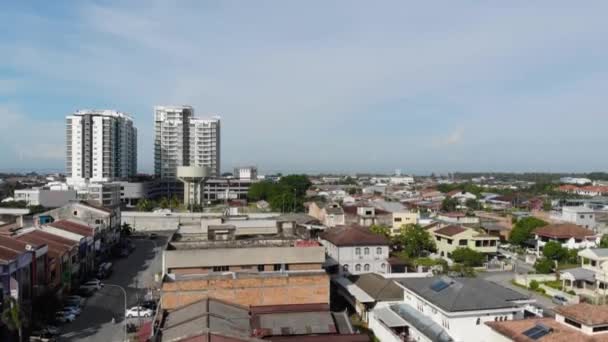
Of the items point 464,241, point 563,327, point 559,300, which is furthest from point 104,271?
point 559,300

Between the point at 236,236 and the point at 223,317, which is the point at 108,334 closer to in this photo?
the point at 223,317

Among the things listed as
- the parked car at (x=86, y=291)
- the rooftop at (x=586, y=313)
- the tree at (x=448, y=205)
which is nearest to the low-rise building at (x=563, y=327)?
the rooftop at (x=586, y=313)

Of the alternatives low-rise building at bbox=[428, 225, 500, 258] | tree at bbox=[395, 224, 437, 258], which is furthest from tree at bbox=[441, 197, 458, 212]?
tree at bbox=[395, 224, 437, 258]

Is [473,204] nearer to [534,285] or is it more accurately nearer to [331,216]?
[331,216]

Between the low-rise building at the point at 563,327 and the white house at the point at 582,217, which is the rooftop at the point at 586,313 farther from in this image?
the white house at the point at 582,217

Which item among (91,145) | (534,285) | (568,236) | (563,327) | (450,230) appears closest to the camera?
(563,327)
